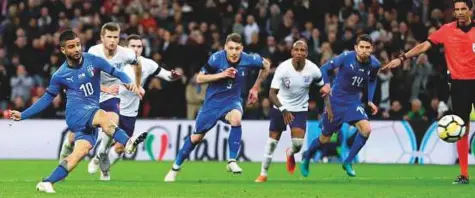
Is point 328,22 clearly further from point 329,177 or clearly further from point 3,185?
point 3,185

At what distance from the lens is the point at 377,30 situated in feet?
88.1

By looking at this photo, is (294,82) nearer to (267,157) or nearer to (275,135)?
(275,135)

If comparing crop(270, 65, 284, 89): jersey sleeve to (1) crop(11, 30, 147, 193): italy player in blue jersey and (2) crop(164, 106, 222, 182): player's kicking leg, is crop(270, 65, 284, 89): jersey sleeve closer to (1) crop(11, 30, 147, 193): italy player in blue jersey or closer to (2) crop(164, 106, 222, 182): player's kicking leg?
(2) crop(164, 106, 222, 182): player's kicking leg

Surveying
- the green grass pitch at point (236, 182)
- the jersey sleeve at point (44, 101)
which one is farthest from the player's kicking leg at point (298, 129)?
the jersey sleeve at point (44, 101)

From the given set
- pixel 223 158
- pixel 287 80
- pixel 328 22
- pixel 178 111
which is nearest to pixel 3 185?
pixel 287 80

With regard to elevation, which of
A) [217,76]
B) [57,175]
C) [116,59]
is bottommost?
[57,175]


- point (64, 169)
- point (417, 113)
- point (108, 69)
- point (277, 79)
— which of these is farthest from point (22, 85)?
point (64, 169)

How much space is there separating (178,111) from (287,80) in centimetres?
853

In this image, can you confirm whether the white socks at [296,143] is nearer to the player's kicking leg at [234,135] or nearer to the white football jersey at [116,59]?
the player's kicking leg at [234,135]

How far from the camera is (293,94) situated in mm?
18547

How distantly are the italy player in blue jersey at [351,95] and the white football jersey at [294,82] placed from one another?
252mm

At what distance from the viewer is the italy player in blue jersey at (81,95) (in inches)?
554

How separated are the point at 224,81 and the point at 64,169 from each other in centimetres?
402

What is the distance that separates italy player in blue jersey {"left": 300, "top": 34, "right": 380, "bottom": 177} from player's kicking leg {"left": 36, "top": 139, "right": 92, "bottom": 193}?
544 cm
